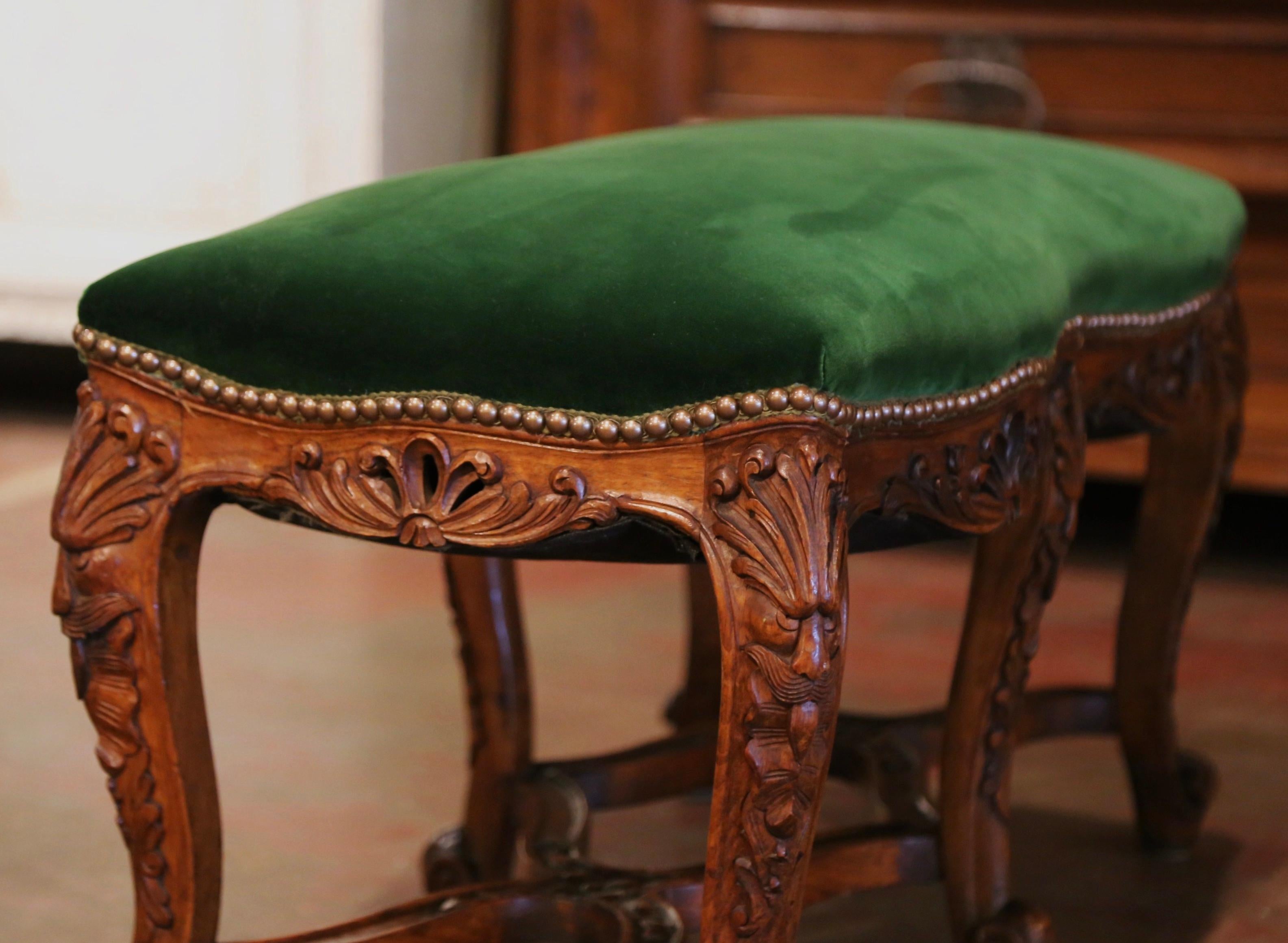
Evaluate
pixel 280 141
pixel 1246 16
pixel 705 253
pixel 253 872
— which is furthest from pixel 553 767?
pixel 280 141

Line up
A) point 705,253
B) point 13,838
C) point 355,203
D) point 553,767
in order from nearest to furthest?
point 705,253
point 355,203
point 553,767
point 13,838

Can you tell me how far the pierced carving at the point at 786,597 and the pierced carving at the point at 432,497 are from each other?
6cm

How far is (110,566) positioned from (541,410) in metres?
0.21

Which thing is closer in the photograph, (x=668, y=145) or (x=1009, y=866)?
(x=668, y=145)

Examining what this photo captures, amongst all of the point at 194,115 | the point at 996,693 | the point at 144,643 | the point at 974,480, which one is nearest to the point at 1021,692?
the point at 996,693

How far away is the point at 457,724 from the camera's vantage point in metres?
1.43

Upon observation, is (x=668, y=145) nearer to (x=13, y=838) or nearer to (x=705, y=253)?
(x=705, y=253)

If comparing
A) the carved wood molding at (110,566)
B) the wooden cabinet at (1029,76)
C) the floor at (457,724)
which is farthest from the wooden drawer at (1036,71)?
the carved wood molding at (110,566)

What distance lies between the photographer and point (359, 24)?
82.5 inches

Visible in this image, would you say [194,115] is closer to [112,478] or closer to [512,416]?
[112,478]

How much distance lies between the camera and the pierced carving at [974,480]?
2.28ft

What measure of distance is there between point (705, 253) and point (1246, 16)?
54.2 inches

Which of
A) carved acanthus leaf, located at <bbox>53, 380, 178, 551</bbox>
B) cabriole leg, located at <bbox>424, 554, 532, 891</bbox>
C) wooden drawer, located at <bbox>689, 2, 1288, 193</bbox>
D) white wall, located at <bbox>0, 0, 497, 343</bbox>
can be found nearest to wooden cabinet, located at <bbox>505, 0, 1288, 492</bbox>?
wooden drawer, located at <bbox>689, 2, 1288, 193</bbox>

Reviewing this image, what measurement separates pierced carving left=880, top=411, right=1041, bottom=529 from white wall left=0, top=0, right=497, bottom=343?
152 cm
